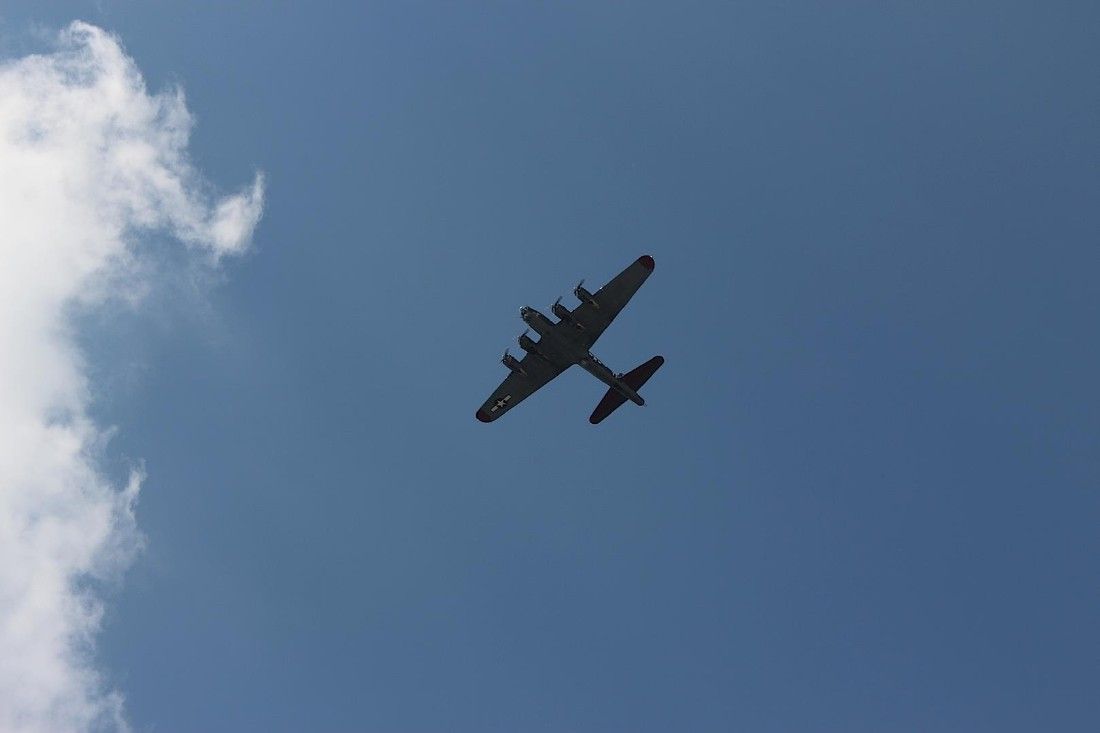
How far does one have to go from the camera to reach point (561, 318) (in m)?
74.6

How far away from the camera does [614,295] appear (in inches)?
2933

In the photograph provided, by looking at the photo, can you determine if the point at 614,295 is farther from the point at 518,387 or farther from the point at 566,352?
the point at 518,387

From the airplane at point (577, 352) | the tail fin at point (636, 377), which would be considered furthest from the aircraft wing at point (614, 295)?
the tail fin at point (636, 377)

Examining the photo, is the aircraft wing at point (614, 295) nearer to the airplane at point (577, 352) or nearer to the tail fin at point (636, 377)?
the airplane at point (577, 352)

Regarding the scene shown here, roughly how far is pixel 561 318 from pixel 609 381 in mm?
7491

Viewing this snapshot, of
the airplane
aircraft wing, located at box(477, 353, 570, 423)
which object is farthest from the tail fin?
aircraft wing, located at box(477, 353, 570, 423)

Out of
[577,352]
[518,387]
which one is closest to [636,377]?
[577,352]

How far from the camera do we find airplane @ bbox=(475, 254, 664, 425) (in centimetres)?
7425

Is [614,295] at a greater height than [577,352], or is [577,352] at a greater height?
[614,295]

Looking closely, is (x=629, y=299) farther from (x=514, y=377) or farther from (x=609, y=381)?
(x=514, y=377)

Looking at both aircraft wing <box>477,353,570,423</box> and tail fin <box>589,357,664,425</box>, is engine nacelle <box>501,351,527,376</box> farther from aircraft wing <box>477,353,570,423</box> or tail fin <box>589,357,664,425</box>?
tail fin <box>589,357,664,425</box>

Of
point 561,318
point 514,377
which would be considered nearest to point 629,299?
point 561,318

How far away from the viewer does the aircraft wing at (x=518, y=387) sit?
79000 mm

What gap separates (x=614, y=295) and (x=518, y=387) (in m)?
12.7
